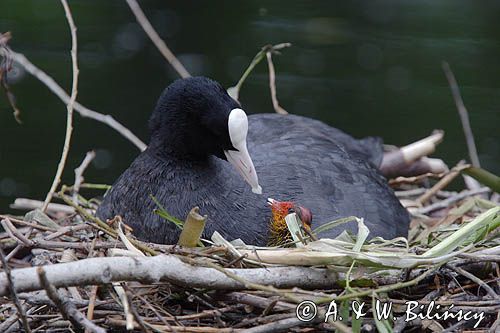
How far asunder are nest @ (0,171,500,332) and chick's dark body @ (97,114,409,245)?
14.8 inches

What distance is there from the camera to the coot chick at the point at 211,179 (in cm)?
380

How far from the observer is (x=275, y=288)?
3189 millimetres

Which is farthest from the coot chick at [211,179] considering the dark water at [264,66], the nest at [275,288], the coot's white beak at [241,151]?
the dark water at [264,66]

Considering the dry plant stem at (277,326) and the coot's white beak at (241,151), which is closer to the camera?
the dry plant stem at (277,326)

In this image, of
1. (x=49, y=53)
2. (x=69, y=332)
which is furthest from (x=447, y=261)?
(x=49, y=53)

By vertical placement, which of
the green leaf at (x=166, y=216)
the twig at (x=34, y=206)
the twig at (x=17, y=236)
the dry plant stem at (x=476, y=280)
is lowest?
the twig at (x=34, y=206)

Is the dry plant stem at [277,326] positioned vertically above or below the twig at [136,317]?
below

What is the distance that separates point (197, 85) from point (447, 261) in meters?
1.16

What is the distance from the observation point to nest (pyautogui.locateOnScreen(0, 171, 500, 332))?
3.09 m

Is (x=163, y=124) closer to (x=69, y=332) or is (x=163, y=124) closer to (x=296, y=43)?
(x=69, y=332)

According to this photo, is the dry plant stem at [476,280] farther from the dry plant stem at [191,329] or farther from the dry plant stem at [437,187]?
the dry plant stem at [437,187]

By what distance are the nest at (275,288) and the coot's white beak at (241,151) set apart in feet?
1.50

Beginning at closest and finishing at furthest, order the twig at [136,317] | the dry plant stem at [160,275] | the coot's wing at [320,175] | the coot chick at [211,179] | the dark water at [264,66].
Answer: the dry plant stem at [160,275]
the twig at [136,317]
the coot chick at [211,179]
the coot's wing at [320,175]
the dark water at [264,66]

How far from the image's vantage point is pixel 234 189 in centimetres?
398
